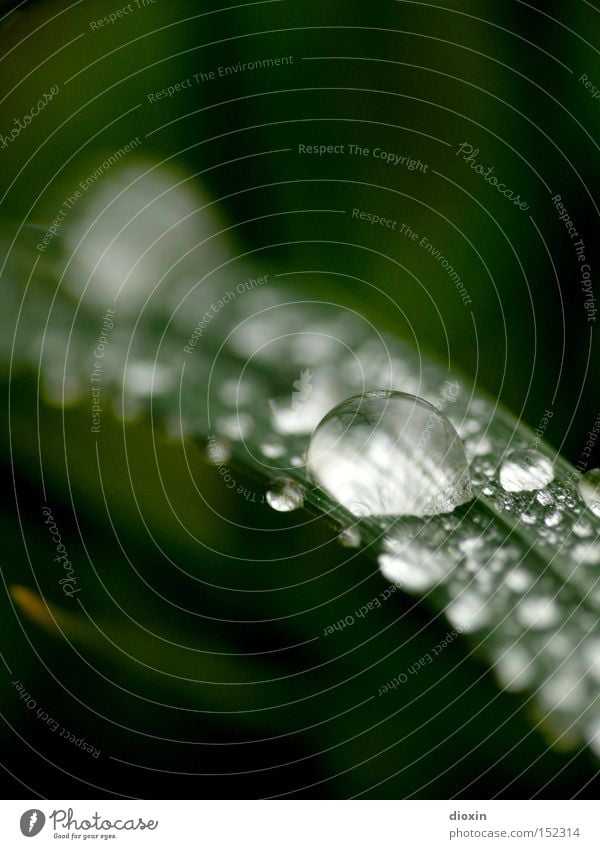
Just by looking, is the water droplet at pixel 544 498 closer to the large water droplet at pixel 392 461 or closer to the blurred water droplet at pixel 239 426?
the large water droplet at pixel 392 461

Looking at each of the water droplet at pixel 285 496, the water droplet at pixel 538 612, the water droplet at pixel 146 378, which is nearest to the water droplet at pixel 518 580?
the water droplet at pixel 538 612

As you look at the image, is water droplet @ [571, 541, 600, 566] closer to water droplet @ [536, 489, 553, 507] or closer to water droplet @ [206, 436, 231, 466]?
water droplet @ [536, 489, 553, 507]

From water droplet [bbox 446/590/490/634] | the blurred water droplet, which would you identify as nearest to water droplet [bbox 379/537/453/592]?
water droplet [bbox 446/590/490/634]

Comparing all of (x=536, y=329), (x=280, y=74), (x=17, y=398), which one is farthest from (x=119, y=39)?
(x=536, y=329)

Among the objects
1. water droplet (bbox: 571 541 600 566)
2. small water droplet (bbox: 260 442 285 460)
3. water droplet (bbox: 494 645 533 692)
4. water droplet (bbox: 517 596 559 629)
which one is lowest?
water droplet (bbox: 494 645 533 692)

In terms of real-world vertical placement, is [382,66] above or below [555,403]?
above

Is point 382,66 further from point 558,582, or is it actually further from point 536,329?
point 558,582

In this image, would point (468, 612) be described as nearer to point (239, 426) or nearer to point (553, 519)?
point (553, 519)
